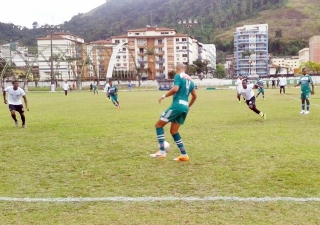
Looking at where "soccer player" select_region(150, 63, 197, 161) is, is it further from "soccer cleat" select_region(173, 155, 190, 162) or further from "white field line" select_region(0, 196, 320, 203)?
"white field line" select_region(0, 196, 320, 203)

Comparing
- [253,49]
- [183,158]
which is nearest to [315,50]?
[253,49]

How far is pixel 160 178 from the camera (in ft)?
20.4

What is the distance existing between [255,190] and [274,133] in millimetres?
5445

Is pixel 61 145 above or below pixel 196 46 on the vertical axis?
below

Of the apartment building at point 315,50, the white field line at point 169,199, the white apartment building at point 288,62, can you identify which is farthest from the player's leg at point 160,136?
the white apartment building at point 288,62

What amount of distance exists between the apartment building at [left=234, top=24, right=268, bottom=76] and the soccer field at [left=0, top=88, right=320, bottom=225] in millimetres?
115010

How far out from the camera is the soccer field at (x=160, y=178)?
463cm

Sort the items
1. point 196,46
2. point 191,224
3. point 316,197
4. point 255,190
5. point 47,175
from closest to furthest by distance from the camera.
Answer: point 191,224 < point 316,197 < point 255,190 < point 47,175 < point 196,46

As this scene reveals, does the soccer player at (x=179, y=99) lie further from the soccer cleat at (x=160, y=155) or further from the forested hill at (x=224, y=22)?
the forested hill at (x=224, y=22)

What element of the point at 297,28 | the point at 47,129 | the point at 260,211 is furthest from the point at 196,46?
the point at 260,211

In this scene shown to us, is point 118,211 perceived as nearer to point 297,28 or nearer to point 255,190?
point 255,190

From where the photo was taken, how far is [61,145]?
9.37m

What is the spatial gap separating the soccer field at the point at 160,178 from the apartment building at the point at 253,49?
11501cm

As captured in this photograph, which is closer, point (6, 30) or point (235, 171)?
point (235, 171)
